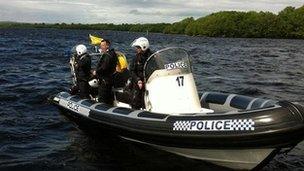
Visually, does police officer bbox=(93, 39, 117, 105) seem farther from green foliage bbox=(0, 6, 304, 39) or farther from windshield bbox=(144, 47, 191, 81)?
green foliage bbox=(0, 6, 304, 39)

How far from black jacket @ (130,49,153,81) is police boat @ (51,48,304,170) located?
0.90ft

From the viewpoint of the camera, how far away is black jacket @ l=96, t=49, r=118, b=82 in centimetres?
1031

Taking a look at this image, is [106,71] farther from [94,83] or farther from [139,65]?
[94,83]

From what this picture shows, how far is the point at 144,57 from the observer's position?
9617 millimetres

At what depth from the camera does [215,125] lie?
7.55m

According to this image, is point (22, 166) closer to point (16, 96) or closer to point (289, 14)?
point (16, 96)

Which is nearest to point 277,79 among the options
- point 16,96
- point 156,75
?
point 16,96

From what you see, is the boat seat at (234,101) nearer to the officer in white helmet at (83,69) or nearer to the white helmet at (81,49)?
the officer in white helmet at (83,69)

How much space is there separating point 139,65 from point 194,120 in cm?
223

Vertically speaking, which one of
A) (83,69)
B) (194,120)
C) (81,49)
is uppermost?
(81,49)

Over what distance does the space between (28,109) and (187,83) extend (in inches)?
226

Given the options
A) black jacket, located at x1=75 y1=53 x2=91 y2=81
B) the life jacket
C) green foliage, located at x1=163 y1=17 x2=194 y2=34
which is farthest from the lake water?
green foliage, located at x1=163 y1=17 x2=194 y2=34

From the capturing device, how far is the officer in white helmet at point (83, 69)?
11273 millimetres

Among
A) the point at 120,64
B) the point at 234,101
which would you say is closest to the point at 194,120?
the point at 234,101
